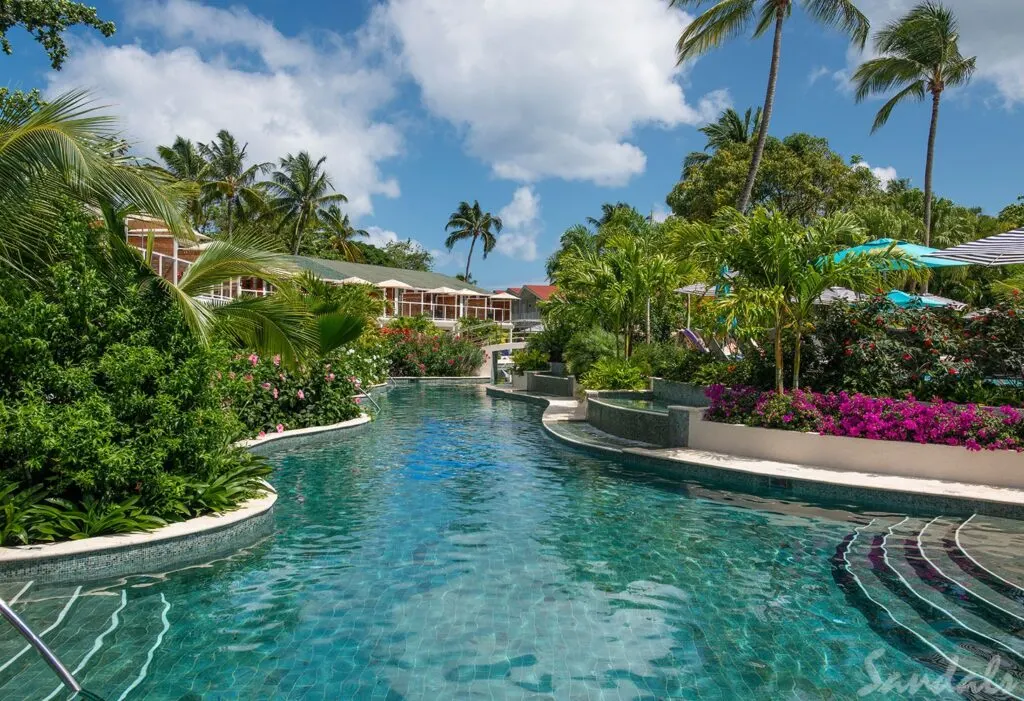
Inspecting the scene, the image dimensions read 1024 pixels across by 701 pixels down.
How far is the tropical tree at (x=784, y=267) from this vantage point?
1088 cm

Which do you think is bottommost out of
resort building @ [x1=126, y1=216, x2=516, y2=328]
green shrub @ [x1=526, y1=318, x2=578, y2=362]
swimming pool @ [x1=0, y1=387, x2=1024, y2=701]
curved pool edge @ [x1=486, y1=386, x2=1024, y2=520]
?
swimming pool @ [x1=0, y1=387, x2=1024, y2=701]

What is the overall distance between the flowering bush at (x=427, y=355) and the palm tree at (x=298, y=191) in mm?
23672

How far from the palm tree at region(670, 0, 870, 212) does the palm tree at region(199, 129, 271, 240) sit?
3340cm

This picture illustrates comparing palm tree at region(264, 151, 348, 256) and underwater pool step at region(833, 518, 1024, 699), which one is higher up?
palm tree at region(264, 151, 348, 256)

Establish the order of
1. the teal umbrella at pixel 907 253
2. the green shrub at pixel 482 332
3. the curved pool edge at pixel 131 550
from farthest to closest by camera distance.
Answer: the green shrub at pixel 482 332 < the teal umbrella at pixel 907 253 < the curved pool edge at pixel 131 550

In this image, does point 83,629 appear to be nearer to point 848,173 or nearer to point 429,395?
point 429,395

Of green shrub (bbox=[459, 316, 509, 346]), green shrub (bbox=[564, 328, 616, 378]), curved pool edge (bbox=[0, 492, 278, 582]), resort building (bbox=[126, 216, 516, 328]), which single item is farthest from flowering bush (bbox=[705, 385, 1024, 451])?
resort building (bbox=[126, 216, 516, 328])

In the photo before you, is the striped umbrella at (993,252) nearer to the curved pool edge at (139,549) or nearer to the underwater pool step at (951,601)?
the underwater pool step at (951,601)

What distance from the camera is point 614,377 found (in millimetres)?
18328

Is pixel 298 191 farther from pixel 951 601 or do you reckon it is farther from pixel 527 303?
pixel 951 601

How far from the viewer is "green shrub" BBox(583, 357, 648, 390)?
60.0 feet

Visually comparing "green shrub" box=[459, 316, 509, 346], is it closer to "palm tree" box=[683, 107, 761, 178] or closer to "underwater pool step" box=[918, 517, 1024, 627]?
"palm tree" box=[683, 107, 761, 178]

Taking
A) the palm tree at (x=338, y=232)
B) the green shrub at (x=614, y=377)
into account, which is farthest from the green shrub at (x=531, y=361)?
the palm tree at (x=338, y=232)

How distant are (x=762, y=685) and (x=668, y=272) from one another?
15790 millimetres
